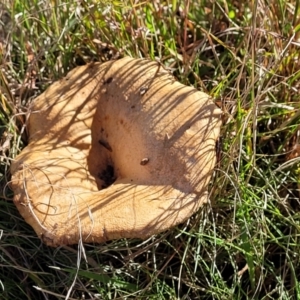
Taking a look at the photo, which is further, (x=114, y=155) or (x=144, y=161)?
(x=114, y=155)

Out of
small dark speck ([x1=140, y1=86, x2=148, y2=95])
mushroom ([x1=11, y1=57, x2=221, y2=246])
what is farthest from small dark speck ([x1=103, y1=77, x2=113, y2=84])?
small dark speck ([x1=140, y1=86, x2=148, y2=95])

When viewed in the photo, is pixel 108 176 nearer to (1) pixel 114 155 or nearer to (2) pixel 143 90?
(1) pixel 114 155

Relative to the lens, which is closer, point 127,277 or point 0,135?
point 127,277

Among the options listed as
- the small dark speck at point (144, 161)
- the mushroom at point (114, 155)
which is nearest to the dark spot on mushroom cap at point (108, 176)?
the mushroom at point (114, 155)

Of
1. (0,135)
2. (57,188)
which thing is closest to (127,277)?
(57,188)

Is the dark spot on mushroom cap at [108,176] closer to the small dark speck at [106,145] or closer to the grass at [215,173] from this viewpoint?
the small dark speck at [106,145]

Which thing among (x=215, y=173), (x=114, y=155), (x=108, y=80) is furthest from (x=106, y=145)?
(x=215, y=173)

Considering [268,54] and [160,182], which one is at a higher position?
[268,54]

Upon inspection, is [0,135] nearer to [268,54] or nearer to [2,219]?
[2,219]
